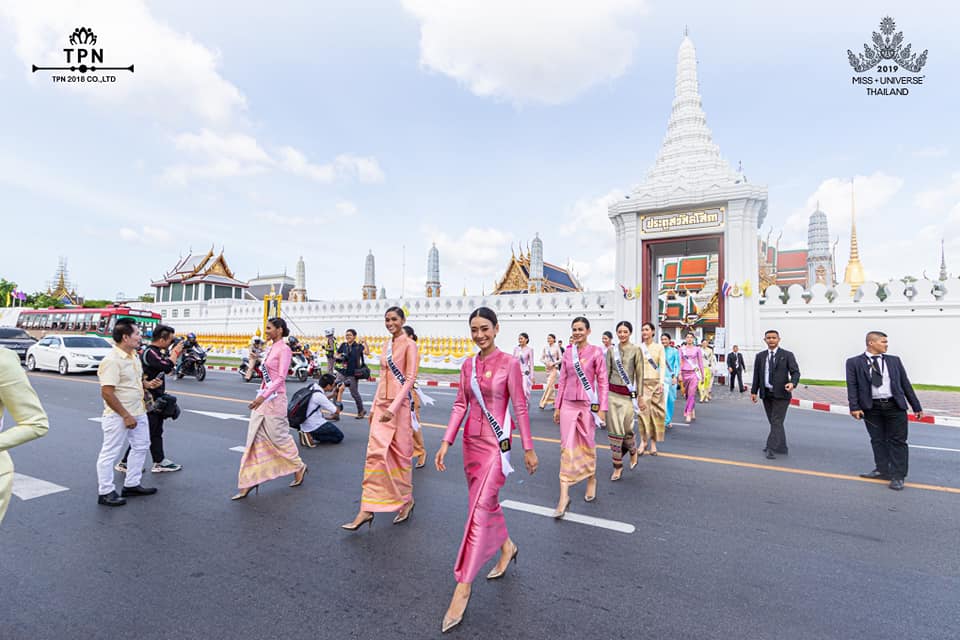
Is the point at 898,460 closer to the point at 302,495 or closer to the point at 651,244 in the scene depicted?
the point at 302,495

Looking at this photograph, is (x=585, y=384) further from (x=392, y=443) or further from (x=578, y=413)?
(x=392, y=443)

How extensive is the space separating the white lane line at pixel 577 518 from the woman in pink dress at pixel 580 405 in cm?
24

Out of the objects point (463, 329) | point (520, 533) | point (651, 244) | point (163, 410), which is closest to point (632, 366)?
point (520, 533)

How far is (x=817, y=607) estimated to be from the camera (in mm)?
2686

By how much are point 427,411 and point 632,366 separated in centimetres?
541

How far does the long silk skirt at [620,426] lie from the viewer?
205 inches

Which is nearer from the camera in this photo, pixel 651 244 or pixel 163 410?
pixel 163 410

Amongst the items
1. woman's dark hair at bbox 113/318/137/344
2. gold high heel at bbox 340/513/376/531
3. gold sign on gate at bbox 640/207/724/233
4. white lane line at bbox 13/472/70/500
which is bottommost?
white lane line at bbox 13/472/70/500

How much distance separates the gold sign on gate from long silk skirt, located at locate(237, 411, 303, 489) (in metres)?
18.7

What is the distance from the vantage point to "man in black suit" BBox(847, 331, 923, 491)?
5.01 metres

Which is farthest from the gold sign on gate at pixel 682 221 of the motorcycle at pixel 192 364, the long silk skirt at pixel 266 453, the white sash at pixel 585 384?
the long silk skirt at pixel 266 453

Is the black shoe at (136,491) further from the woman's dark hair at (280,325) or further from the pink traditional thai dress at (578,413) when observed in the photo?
the pink traditional thai dress at (578,413)

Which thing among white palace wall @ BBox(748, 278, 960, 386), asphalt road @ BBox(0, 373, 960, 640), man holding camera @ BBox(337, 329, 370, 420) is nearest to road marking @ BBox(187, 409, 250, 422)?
man holding camera @ BBox(337, 329, 370, 420)

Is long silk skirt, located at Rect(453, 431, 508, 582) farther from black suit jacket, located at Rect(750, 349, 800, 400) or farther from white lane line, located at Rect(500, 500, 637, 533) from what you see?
black suit jacket, located at Rect(750, 349, 800, 400)
